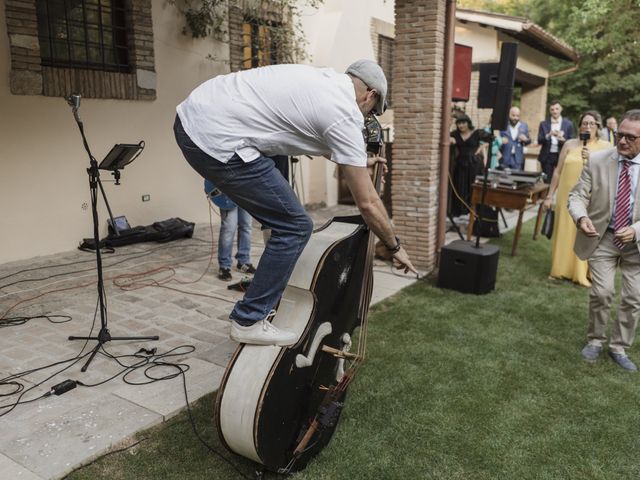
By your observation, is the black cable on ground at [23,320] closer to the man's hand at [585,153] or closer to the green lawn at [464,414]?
the green lawn at [464,414]

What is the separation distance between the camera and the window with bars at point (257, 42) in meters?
8.98

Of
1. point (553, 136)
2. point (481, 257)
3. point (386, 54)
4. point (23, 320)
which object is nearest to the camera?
point (23, 320)

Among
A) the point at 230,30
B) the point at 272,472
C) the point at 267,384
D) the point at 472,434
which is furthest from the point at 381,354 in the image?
the point at 230,30

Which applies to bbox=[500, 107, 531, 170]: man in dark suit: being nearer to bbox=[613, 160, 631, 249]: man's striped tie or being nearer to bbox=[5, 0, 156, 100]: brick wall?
bbox=[5, 0, 156, 100]: brick wall

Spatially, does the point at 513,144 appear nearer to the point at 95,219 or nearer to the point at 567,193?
the point at 567,193

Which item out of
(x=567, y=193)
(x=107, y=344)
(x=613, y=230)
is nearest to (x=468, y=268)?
(x=567, y=193)

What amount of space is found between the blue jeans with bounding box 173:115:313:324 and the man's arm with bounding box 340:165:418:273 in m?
0.26

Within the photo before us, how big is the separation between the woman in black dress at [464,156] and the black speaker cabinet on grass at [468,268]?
2.64 meters

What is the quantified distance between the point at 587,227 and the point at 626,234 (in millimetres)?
252

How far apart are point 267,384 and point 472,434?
144cm

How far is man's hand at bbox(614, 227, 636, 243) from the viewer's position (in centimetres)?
386

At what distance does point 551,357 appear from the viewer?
4273mm

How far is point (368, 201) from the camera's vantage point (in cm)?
236

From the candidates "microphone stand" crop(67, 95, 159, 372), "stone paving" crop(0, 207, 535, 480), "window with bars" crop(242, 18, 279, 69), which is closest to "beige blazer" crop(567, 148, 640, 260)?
"stone paving" crop(0, 207, 535, 480)
